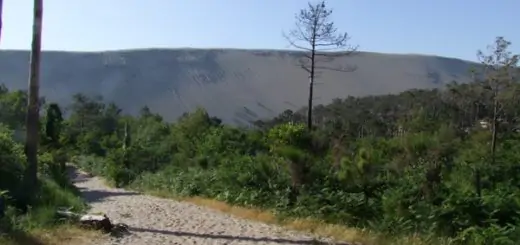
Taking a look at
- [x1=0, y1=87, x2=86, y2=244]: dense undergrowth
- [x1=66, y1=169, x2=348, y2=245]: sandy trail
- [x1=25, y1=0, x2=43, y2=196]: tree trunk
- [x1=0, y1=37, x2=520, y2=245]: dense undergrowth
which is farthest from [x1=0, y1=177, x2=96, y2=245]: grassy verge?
[x1=0, y1=37, x2=520, y2=245]: dense undergrowth

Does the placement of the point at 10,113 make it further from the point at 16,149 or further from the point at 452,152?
the point at 452,152

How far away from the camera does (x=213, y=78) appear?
12131cm

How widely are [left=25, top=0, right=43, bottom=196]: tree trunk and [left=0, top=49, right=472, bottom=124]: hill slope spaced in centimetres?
9018

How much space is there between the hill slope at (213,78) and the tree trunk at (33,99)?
296 ft

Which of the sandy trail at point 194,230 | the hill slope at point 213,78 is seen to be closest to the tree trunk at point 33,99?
the sandy trail at point 194,230

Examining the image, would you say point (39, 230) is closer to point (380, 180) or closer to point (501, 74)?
point (380, 180)

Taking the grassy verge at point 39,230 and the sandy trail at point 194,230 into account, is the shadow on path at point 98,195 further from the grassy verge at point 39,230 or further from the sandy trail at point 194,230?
the grassy verge at point 39,230

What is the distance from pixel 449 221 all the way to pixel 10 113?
4470cm

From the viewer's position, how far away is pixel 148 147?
45.1m

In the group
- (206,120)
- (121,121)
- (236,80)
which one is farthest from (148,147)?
(236,80)

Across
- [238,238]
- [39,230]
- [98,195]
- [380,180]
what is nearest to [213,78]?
[98,195]

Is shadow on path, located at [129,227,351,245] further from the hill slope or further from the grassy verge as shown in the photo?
the hill slope

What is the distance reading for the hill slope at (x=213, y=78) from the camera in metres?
111

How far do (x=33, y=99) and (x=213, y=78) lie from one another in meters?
109
